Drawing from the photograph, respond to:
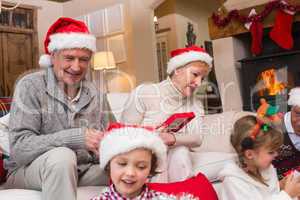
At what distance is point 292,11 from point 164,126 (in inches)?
88.4

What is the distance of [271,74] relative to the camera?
152 inches

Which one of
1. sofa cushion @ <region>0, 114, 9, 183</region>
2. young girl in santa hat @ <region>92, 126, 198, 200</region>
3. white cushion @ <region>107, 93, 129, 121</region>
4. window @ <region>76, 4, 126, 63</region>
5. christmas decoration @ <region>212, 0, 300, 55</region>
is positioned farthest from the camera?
window @ <region>76, 4, 126, 63</region>

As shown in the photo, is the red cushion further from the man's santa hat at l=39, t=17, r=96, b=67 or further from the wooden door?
the wooden door

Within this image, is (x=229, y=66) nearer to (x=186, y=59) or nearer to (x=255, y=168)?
(x=186, y=59)

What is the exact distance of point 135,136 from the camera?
1451 millimetres

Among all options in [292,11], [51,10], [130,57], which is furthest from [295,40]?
[51,10]

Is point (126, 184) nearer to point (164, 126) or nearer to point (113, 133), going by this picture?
point (113, 133)

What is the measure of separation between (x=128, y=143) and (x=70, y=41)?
0.63 m

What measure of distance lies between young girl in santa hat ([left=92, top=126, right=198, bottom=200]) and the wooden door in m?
4.68

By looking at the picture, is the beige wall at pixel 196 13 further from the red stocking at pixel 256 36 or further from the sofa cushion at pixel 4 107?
the sofa cushion at pixel 4 107

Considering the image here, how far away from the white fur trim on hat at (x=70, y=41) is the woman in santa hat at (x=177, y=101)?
420 mm

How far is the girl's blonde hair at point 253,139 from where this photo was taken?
160cm

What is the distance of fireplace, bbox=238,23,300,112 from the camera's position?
376cm

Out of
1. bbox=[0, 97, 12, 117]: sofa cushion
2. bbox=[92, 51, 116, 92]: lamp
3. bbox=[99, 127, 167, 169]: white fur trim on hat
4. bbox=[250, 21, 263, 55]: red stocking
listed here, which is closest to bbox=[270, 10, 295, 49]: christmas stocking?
bbox=[250, 21, 263, 55]: red stocking
